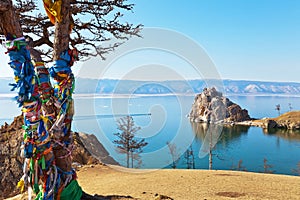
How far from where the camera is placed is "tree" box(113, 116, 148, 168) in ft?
31.6

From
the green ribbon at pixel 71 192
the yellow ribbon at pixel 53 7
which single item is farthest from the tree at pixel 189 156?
the yellow ribbon at pixel 53 7

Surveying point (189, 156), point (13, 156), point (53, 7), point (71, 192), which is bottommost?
point (189, 156)

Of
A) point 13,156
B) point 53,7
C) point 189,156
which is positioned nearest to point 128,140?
point 13,156

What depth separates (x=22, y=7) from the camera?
4.86m

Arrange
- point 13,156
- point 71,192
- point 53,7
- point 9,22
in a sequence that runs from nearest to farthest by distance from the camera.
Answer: point 9,22
point 53,7
point 71,192
point 13,156

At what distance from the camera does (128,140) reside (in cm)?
1252

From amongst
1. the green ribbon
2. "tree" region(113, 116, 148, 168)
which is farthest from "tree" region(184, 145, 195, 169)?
the green ribbon

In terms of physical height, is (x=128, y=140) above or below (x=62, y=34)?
below

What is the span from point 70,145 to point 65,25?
142 cm

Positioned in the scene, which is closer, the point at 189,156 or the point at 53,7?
the point at 53,7

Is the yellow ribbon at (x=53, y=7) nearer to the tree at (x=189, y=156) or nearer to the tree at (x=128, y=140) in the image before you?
the tree at (x=128, y=140)

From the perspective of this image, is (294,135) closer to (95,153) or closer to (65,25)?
(95,153)

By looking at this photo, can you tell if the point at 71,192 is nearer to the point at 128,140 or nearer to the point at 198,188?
the point at 198,188

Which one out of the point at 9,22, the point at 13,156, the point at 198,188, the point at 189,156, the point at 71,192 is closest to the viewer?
the point at 9,22
